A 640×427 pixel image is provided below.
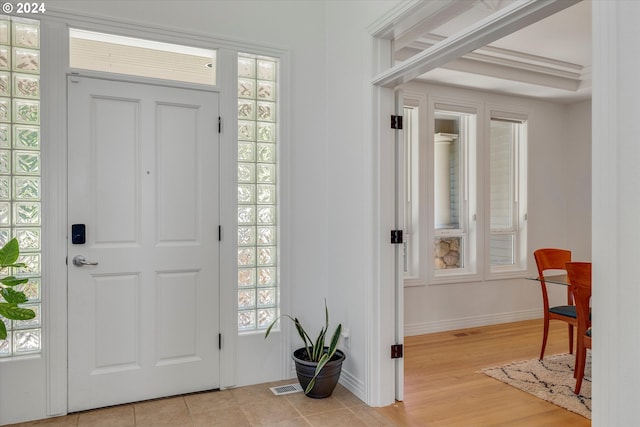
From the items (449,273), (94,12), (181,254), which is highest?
(94,12)

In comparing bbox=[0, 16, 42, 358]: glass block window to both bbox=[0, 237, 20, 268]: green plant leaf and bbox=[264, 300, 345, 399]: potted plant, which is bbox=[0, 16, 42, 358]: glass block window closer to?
bbox=[0, 237, 20, 268]: green plant leaf

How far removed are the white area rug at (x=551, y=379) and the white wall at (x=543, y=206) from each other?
3.69 ft

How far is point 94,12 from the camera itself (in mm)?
2740

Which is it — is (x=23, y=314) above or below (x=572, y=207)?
below

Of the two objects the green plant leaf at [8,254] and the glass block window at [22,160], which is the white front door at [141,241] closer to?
the glass block window at [22,160]

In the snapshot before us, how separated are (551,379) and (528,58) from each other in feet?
9.82

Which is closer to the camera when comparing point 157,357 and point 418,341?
point 157,357

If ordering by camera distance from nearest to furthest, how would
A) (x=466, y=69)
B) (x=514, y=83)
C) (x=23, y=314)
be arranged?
(x=23, y=314) → (x=466, y=69) → (x=514, y=83)

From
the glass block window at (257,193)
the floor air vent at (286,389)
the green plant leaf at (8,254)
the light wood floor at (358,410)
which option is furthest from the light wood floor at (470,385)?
the green plant leaf at (8,254)

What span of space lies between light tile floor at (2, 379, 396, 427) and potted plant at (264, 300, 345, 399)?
8cm

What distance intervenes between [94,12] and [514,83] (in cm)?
386

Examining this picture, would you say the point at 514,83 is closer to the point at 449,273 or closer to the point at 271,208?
the point at 449,273

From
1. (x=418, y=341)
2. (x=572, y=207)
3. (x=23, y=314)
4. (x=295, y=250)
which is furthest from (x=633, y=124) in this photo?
(x=572, y=207)

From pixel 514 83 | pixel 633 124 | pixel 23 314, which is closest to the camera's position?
pixel 633 124
